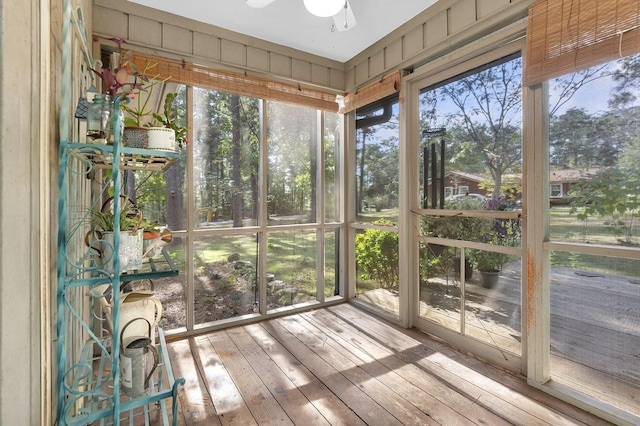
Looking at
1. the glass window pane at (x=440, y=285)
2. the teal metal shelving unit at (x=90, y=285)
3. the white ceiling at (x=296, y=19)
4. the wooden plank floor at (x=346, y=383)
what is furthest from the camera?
the glass window pane at (x=440, y=285)

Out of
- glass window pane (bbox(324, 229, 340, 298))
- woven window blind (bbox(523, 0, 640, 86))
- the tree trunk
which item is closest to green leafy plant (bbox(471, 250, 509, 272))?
woven window blind (bbox(523, 0, 640, 86))

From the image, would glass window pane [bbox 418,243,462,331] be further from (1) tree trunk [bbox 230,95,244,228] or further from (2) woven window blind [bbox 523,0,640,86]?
(1) tree trunk [bbox 230,95,244,228]

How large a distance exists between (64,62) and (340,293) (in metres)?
3.17

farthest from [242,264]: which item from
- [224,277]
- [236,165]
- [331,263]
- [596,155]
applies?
[596,155]

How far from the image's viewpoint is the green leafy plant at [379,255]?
3.05 m

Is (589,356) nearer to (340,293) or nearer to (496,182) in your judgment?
(496,182)

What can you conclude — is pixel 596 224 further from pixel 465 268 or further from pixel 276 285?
pixel 276 285

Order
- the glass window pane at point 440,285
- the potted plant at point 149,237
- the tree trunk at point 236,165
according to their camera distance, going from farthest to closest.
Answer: the tree trunk at point 236,165 → the glass window pane at point 440,285 → the potted plant at point 149,237

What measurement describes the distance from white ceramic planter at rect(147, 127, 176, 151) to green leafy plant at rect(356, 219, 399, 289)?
226cm

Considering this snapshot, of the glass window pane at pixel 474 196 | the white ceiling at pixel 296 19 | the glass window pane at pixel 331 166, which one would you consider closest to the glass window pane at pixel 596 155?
the glass window pane at pixel 474 196

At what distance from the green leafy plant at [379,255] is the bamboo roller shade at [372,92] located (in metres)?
1.22

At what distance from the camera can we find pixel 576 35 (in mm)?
1698

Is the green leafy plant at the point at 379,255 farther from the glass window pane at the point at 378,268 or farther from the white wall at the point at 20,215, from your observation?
the white wall at the point at 20,215

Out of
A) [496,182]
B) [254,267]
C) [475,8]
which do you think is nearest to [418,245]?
[496,182]
